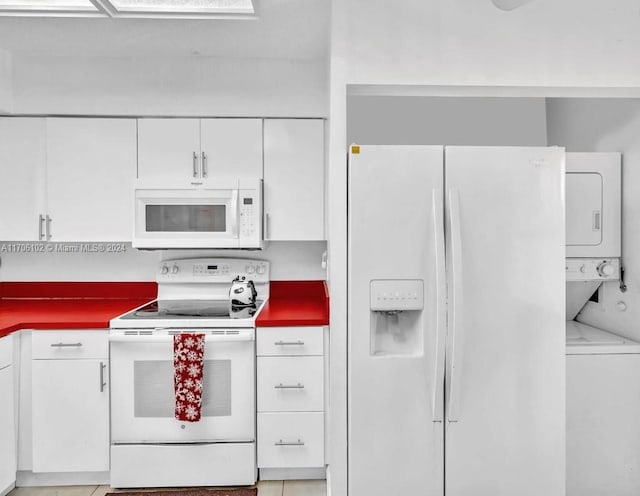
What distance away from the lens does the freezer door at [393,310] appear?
191cm

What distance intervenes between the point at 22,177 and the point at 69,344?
112 cm

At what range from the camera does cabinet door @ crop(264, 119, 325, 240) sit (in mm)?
2750

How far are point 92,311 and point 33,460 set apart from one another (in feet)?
2.60

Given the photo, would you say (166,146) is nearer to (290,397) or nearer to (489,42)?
(290,397)

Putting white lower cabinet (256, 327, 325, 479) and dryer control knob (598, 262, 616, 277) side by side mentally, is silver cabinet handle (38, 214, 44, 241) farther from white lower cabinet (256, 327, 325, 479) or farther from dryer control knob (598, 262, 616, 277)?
dryer control knob (598, 262, 616, 277)

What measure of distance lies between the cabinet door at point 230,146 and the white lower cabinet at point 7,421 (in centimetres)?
137

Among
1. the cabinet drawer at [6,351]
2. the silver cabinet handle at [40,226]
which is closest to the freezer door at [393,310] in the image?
the cabinet drawer at [6,351]

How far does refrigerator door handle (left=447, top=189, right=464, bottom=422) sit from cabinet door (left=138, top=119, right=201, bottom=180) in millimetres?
1571

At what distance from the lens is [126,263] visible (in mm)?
3059

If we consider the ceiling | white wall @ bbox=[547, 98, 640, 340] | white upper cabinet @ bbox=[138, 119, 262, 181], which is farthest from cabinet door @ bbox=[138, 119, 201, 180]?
white wall @ bbox=[547, 98, 640, 340]

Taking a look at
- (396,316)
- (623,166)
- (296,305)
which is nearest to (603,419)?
(396,316)

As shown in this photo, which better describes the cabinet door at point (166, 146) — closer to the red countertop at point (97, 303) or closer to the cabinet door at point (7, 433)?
the red countertop at point (97, 303)

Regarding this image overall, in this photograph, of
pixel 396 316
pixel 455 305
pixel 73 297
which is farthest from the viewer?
pixel 73 297

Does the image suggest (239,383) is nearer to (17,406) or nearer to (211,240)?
(211,240)
